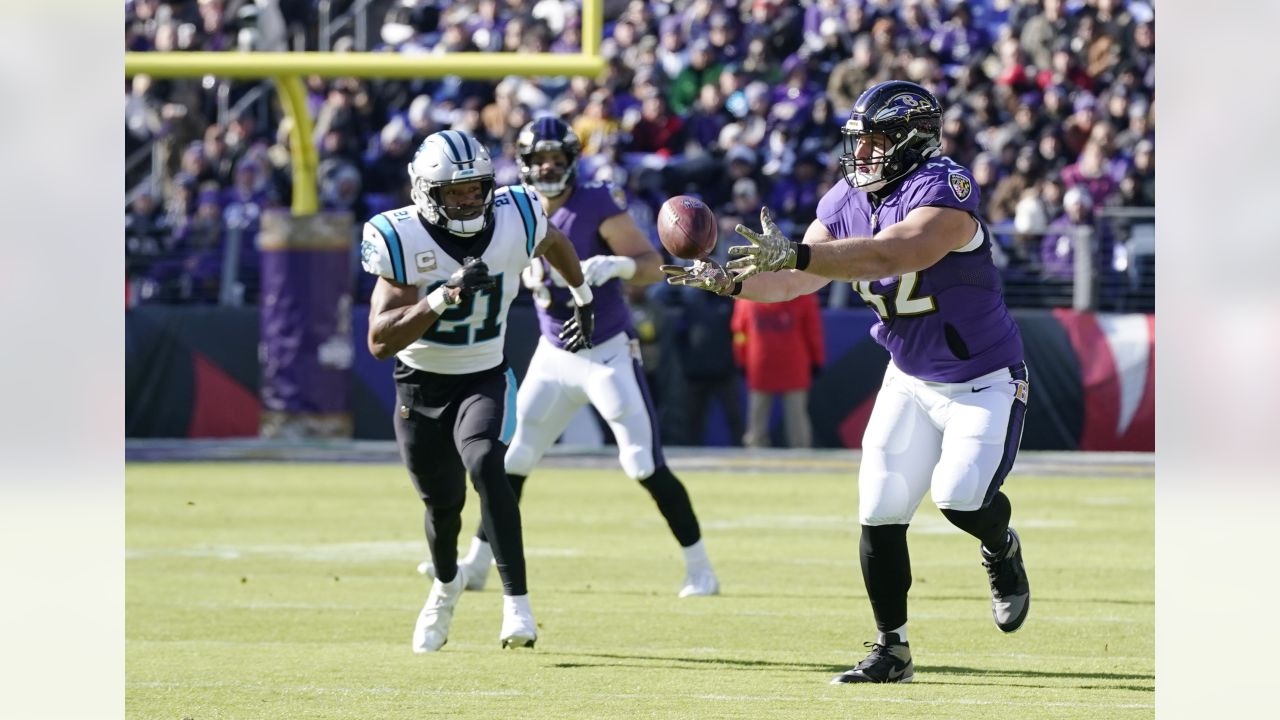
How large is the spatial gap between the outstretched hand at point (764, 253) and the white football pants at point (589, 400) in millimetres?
2888

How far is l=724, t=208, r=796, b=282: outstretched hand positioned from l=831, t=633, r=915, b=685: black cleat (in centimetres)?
131

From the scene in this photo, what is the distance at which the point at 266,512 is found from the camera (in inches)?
447

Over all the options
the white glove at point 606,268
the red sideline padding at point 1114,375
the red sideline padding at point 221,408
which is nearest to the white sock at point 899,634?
the white glove at point 606,268

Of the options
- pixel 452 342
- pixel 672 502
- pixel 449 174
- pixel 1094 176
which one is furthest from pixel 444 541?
pixel 1094 176

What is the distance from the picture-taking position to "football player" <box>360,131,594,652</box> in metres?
6.07

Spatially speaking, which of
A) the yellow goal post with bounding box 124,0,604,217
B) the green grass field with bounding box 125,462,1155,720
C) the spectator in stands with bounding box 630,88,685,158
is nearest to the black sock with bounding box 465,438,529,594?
the green grass field with bounding box 125,462,1155,720

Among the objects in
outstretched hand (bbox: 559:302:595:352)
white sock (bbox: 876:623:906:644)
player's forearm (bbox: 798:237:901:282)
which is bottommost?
white sock (bbox: 876:623:906:644)

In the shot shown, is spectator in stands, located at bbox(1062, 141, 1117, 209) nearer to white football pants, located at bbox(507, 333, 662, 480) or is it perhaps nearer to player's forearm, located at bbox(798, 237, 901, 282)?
white football pants, located at bbox(507, 333, 662, 480)

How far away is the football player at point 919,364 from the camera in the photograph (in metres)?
5.45
